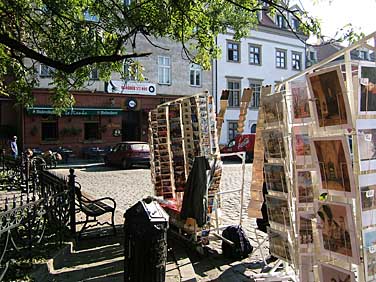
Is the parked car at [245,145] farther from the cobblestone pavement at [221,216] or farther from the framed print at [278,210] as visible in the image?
the framed print at [278,210]

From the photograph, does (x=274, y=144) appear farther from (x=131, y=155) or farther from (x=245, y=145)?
(x=245, y=145)

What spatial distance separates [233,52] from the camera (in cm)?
3412

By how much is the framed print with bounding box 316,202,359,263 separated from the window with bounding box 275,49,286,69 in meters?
35.6

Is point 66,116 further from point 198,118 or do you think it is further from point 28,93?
point 198,118

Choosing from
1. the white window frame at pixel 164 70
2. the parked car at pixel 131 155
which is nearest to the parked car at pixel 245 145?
the parked car at pixel 131 155

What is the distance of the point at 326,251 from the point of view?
3.31 meters

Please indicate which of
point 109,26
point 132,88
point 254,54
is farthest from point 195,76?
point 109,26

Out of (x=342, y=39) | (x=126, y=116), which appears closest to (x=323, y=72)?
(x=342, y=39)

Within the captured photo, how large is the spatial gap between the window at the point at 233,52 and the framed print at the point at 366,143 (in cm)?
3147

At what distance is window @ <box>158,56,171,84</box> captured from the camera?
3066 cm

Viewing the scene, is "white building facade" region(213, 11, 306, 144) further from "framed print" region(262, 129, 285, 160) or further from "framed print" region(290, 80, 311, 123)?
"framed print" region(290, 80, 311, 123)

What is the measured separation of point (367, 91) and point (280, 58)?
36.3 m

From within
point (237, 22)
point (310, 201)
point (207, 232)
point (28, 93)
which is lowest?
point (207, 232)

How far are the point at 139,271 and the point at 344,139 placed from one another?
2.17 metres
